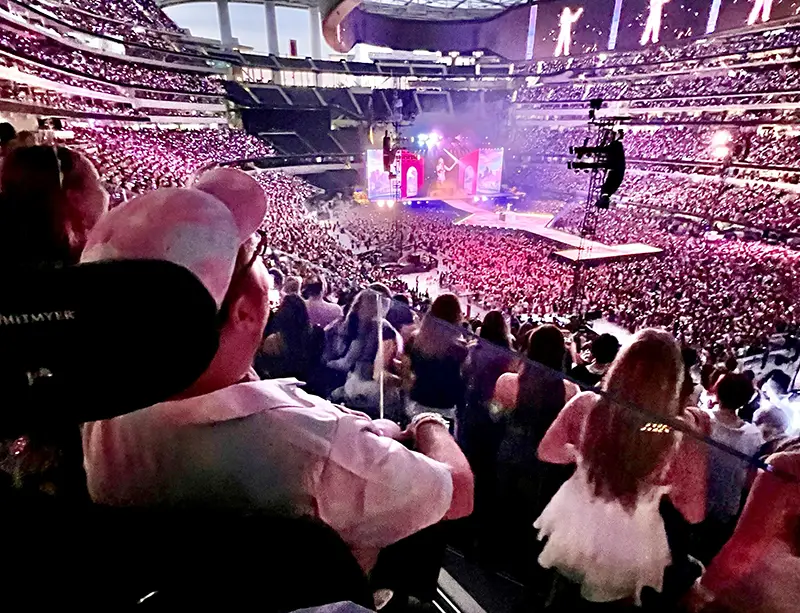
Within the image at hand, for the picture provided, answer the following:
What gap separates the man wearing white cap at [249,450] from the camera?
1.00 m

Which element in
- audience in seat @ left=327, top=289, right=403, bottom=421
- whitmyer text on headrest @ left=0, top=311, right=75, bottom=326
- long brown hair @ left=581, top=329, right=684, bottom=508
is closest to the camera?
whitmyer text on headrest @ left=0, top=311, right=75, bottom=326

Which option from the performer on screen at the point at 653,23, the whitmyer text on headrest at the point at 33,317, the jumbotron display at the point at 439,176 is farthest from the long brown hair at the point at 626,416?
the performer on screen at the point at 653,23

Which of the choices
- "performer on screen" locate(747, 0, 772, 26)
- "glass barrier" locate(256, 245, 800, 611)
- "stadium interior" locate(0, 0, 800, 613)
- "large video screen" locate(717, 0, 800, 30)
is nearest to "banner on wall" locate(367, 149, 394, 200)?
"large video screen" locate(717, 0, 800, 30)

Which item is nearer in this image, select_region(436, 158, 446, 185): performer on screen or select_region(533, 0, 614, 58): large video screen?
select_region(533, 0, 614, 58): large video screen

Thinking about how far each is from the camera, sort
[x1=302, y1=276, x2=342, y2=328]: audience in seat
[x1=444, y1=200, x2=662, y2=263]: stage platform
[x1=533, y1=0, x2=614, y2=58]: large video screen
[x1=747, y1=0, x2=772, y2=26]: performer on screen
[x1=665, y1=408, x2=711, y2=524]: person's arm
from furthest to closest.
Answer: [x1=533, y1=0, x2=614, y2=58]: large video screen < [x1=747, y1=0, x2=772, y2=26]: performer on screen < [x1=444, y1=200, x2=662, y2=263]: stage platform < [x1=302, y1=276, x2=342, y2=328]: audience in seat < [x1=665, y1=408, x2=711, y2=524]: person's arm

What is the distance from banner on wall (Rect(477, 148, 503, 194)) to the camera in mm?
32344

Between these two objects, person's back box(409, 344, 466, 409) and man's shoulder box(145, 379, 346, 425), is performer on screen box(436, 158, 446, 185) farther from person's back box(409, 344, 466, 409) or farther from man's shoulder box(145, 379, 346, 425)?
man's shoulder box(145, 379, 346, 425)

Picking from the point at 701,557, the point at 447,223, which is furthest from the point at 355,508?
the point at 447,223

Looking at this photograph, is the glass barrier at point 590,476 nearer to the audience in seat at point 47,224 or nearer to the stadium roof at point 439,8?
the audience in seat at point 47,224

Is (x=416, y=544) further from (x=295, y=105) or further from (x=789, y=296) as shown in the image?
(x=295, y=105)

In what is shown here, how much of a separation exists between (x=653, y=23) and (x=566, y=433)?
36.2 metres

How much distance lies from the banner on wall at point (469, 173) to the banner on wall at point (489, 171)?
288 mm

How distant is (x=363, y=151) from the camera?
3650 centimetres

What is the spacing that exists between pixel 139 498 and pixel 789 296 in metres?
13.9
